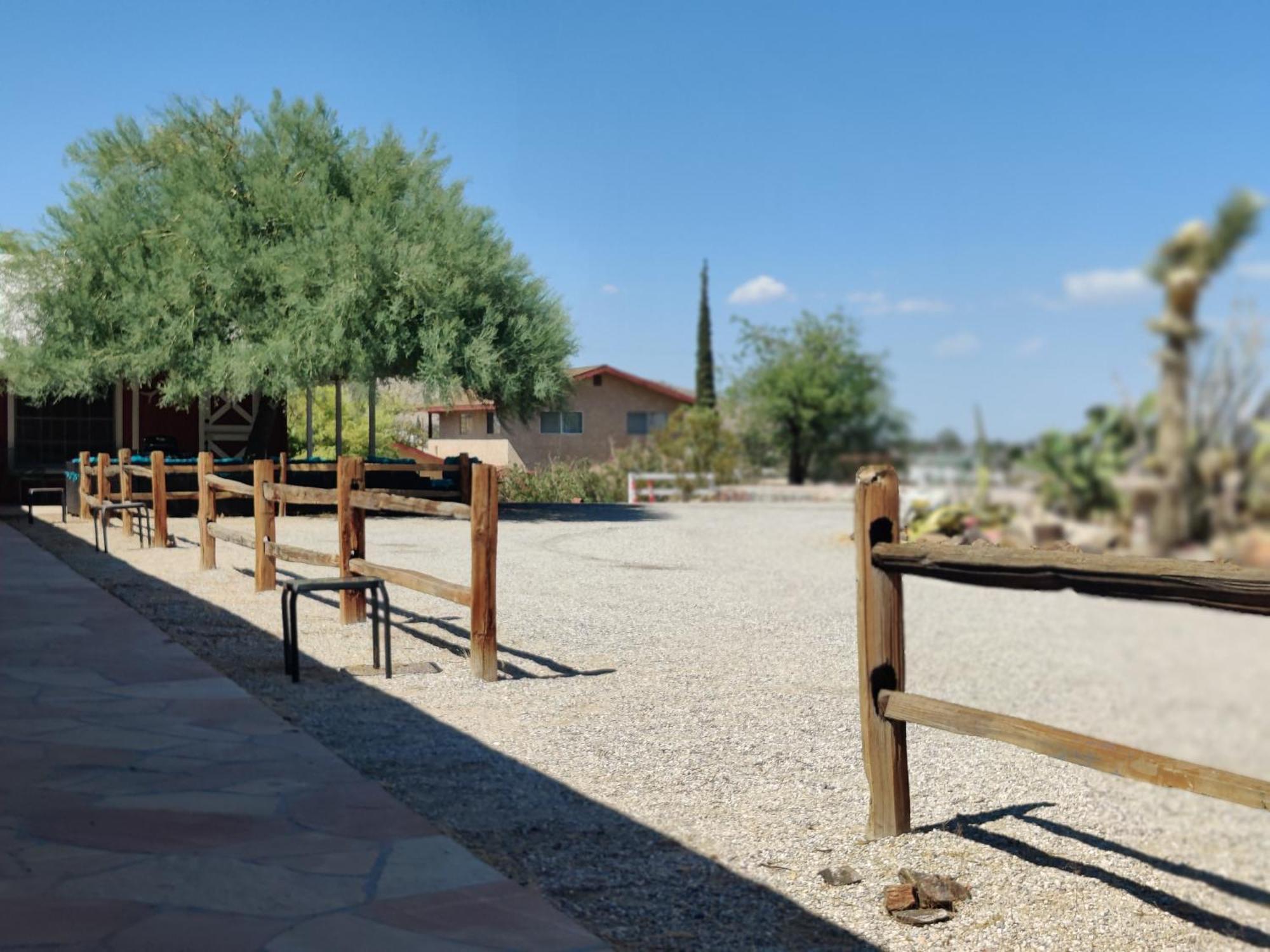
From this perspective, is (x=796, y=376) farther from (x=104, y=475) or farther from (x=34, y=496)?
(x=104, y=475)

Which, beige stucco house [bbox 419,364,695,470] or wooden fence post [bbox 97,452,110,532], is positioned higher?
beige stucco house [bbox 419,364,695,470]

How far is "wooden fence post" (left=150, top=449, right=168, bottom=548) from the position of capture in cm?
1484

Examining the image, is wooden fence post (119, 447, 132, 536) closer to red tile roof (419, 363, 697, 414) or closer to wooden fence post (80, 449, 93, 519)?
wooden fence post (80, 449, 93, 519)

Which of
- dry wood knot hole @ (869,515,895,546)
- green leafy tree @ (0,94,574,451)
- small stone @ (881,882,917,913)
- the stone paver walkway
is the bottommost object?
small stone @ (881,882,917,913)

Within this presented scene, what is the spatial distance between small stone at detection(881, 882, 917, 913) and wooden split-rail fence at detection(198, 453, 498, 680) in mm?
3656

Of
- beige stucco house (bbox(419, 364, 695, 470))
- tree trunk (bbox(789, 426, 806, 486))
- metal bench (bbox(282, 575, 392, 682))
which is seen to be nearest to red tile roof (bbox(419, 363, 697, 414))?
beige stucco house (bbox(419, 364, 695, 470))

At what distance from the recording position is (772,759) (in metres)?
5.59

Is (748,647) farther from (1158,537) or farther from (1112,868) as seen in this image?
(1158,537)

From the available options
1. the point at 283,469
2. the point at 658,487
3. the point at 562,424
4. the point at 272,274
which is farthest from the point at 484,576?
the point at 562,424

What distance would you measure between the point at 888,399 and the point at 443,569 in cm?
1220

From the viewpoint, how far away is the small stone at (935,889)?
374 centimetres

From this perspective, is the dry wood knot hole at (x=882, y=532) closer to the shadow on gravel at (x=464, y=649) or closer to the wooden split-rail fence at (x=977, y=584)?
the wooden split-rail fence at (x=977, y=584)

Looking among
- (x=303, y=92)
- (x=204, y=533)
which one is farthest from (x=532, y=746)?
(x=303, y=92)

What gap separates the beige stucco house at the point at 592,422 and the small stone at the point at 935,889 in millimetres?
39428
